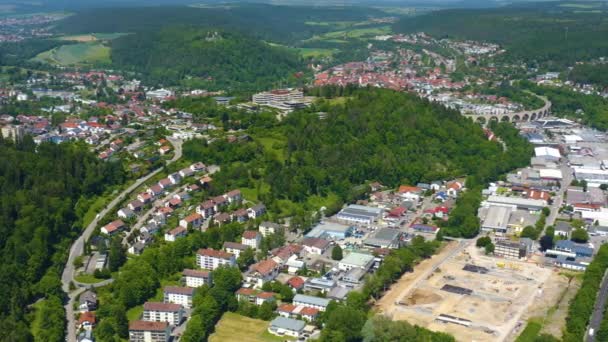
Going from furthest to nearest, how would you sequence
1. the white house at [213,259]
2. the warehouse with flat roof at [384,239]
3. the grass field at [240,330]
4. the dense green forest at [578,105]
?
the dense green forest at [578,105]
the warehouse with flat roof at [384,239]
the white house at [213,259]
the grass field at [240,330]

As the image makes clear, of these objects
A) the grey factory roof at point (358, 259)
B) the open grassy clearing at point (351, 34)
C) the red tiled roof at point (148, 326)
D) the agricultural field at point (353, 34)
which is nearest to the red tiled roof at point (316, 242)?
the grey factory roof at point (358, 259)

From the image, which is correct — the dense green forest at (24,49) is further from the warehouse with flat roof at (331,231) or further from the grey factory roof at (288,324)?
the grey factory roof at (288,324)

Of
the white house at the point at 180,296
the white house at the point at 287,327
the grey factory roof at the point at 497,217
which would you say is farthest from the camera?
the grey factory roof at the point at 497,217

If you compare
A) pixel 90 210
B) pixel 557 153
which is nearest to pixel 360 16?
pixel 557 153

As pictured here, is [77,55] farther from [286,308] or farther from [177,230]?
[286,308]

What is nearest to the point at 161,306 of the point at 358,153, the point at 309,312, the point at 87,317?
the point at 87,317

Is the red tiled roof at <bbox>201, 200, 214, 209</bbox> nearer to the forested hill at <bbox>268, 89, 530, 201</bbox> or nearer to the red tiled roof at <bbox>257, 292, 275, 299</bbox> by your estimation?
the forested hill at <bbox>268, 89, 530, 201</bbox>
